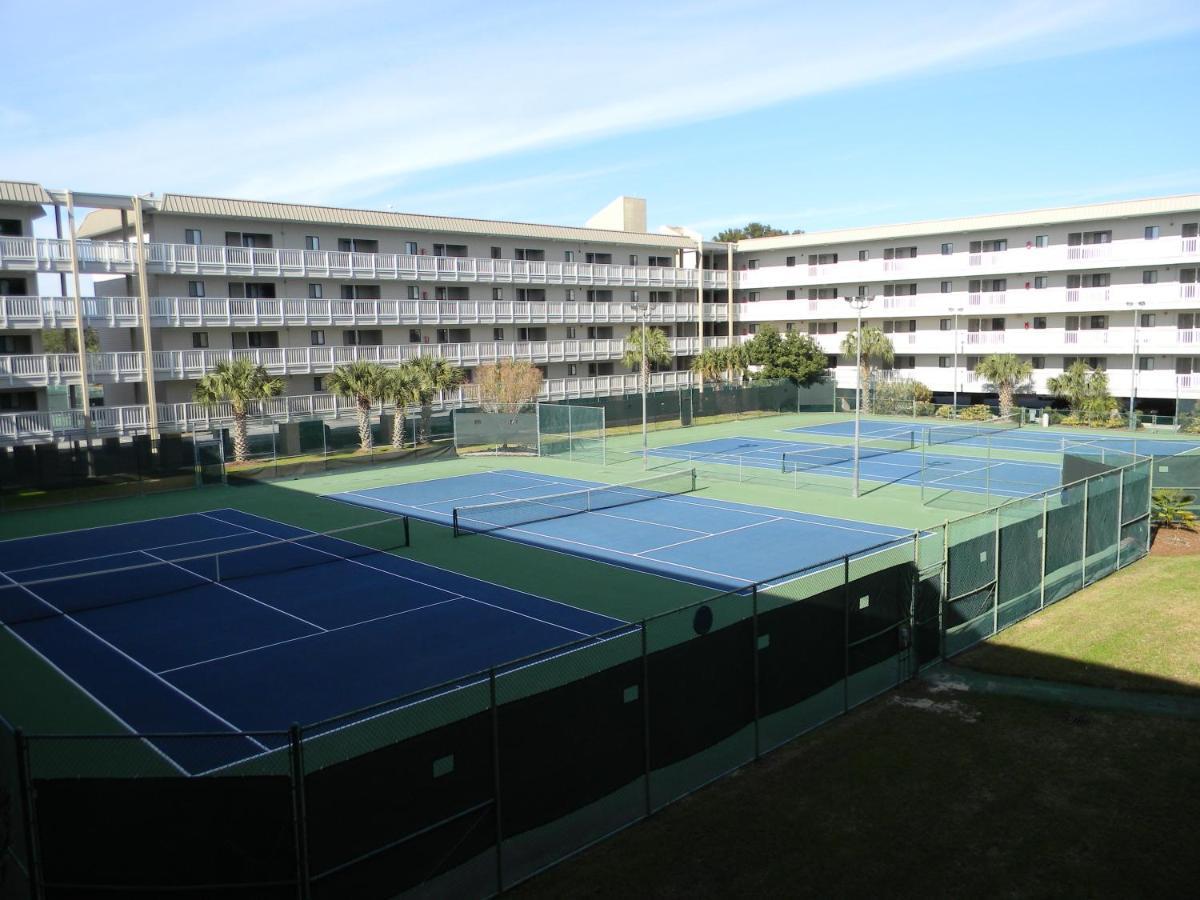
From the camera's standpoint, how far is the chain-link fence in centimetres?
844

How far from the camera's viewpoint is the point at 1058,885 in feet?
32.5

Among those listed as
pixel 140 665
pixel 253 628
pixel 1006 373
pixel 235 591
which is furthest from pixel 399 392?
pixel 1006 373

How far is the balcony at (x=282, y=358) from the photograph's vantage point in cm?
4247

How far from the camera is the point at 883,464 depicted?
4381 cm

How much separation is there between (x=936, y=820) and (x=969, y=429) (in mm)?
48233

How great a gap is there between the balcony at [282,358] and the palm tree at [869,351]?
1627 cm

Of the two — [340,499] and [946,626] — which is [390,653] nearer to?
[946,626]

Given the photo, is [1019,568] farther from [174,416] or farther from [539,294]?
[539,294]

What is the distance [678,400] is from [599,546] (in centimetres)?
3511

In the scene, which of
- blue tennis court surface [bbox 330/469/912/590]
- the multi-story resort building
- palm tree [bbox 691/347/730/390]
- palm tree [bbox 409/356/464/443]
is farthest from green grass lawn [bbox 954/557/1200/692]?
palm tree [bbox 691/347/730/390]

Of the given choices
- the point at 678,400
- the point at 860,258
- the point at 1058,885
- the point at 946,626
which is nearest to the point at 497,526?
the point at 946,626

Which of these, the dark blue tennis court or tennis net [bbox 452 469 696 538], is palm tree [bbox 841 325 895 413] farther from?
the dark blue tennis court

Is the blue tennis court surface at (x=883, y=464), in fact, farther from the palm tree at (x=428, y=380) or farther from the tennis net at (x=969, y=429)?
the palm tree at (x=428, y=380)

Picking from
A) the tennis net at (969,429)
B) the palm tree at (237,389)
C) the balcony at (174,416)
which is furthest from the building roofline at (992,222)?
the palm tree at (237,389)
